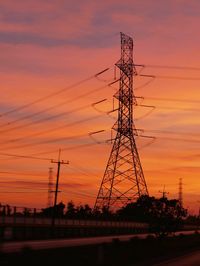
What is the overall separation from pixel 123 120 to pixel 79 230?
2562cm

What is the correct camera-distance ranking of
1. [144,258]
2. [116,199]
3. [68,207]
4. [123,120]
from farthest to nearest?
[68,207] → [116,199] → [123,120] → [144,258]

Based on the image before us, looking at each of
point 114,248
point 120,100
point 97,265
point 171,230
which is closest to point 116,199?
point 171,230

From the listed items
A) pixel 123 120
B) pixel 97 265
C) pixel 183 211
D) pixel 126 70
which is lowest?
pixel 97 265

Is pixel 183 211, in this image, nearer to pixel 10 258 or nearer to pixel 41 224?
pixel 41 224

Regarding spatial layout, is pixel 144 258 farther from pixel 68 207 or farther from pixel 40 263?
pixel 68 207

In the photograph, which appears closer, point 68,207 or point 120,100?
point 120,100

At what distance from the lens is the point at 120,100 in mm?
59750

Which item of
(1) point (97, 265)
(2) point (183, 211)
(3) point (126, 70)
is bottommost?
(1) point (97, 265)

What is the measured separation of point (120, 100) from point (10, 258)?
37.2 meters

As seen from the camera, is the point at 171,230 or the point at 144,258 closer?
the point at 144,258

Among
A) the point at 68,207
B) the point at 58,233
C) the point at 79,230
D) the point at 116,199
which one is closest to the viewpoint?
the point at 116,199

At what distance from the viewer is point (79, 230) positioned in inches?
3159

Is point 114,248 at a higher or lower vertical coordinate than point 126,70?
lower

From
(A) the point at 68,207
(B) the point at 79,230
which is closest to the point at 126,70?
(B) the point at 79,230
